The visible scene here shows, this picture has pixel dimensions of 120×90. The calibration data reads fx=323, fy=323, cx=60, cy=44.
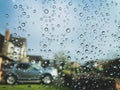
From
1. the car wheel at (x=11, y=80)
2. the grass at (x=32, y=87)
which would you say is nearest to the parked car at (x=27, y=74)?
the car wheel at (x=11, y=80)

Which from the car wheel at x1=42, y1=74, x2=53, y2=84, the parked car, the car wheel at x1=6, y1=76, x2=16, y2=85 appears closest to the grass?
the parked car

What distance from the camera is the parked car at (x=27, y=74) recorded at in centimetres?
1527

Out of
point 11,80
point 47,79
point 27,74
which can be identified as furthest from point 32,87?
point 11,80

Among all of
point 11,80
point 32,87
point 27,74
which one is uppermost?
point 27,74

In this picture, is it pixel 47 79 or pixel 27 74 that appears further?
pixel 47 79

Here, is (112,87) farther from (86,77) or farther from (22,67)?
(22,67)

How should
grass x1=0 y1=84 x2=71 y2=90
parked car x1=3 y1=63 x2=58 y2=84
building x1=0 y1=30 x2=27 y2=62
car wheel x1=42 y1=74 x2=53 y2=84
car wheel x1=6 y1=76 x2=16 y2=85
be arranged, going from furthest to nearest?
building x1=0 y1=30 x2=27 y2=62, car wheel x1=42 y1=74 x2=53 y2=84, car wheel x1=6 y1=76 x2=16 y2=85, parked car x1=3 y1=63 x2=58 y2=84, grass x1=0 y1=84 x2=71 y2=90

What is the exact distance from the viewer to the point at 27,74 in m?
15.4

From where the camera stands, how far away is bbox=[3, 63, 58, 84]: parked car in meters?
15.3

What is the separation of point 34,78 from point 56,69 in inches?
74.8

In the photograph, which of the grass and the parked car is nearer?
the grass

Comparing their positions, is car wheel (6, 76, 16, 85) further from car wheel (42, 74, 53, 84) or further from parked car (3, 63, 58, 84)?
car wheel (42, 74, 53, 84)

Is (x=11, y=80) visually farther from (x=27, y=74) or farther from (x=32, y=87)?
(x=32, y=87)

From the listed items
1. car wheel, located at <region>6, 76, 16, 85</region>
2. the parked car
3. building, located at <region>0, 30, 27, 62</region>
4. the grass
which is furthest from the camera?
building, located at <region>0, 30, 27, 62</region>
